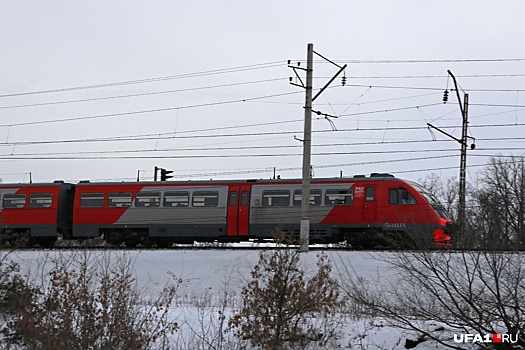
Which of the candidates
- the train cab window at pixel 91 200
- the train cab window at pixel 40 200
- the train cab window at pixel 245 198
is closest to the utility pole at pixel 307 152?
the train cab window at pixel 245 198

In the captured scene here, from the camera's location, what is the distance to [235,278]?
18.3 m

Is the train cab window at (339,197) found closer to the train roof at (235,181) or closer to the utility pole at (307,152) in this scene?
the train roof at (235,181)

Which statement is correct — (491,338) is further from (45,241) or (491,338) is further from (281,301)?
(45,241)

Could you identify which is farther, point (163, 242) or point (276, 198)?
point (163, 242)

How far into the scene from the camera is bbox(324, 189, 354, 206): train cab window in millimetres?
23078

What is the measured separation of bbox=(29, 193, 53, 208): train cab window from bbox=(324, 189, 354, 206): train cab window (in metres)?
11.3

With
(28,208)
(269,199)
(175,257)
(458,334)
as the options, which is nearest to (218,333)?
(458,334)

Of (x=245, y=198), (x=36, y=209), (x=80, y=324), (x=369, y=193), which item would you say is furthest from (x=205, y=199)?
(x=80, y=324)

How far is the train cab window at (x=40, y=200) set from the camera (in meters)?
26.8

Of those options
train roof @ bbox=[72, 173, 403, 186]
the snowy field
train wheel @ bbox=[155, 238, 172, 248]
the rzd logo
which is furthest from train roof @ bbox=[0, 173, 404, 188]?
the rzd logo

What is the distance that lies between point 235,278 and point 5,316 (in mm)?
6611

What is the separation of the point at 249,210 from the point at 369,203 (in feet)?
14.4

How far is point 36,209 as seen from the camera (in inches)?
1059

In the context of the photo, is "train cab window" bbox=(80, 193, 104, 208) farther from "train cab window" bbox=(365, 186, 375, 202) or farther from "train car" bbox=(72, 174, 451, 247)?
"train cab window" bbox=(365, 186, 375, 202)
